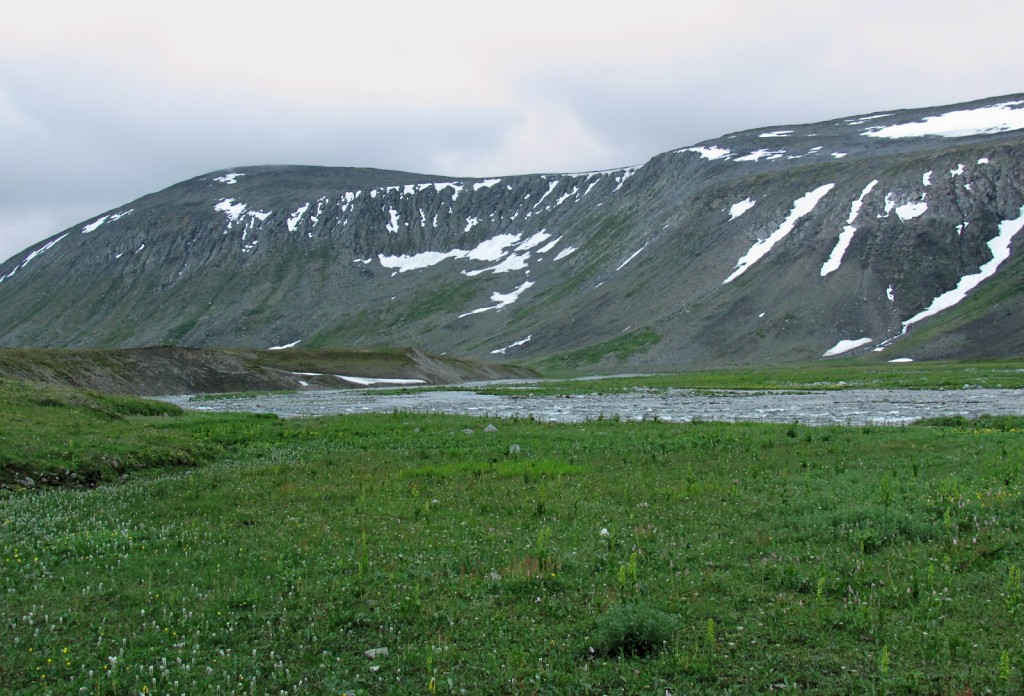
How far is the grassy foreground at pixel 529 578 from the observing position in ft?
28.7

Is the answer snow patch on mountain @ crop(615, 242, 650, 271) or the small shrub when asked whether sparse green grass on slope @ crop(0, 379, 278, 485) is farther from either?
snow patch on mountain @ crop(615, 242, 650, 271)

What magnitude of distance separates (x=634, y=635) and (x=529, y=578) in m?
2.59

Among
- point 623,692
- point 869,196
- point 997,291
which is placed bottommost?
point 623,692

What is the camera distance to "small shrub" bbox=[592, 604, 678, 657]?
9.22 meters

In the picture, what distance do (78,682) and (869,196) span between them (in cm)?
17099

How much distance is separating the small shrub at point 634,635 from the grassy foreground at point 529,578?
0.03 m

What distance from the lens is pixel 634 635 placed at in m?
9.32

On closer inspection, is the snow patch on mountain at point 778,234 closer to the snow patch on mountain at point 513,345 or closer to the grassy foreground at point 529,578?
the snow patch on mountain at point 513,345

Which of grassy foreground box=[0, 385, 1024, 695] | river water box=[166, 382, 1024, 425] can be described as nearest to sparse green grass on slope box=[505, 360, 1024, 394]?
river water box=[166, 382, 1024, 425]

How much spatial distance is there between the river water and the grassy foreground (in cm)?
1615

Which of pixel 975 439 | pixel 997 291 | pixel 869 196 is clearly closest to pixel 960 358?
pixel 997 291

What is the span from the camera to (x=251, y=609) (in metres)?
10.7

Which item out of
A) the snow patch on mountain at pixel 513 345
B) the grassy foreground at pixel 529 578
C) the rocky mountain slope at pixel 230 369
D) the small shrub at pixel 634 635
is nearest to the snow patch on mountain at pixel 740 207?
the snow patch on mountain at pixel 513 345

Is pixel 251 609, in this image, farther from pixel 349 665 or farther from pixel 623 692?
pixel 623 692
